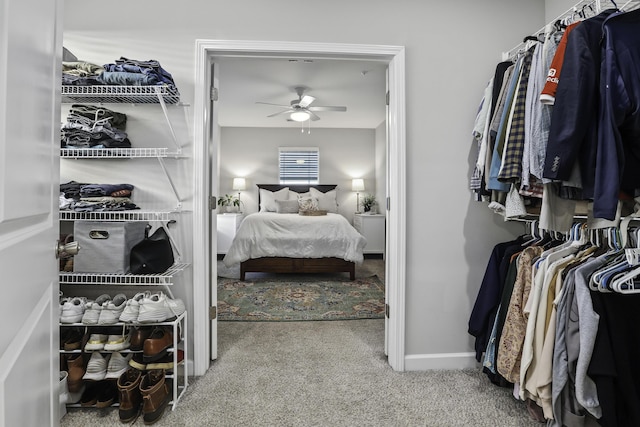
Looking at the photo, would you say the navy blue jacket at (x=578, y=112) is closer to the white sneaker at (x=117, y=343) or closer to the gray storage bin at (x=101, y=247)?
the gray storage bin at (x=101, y=247)

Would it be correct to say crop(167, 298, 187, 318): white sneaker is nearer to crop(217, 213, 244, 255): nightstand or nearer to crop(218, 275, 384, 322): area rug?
crop(218, 275, 384, 322): area rug

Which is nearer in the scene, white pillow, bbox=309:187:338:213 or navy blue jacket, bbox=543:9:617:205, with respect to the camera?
navy blue jacket, bbox=543:9:617:205

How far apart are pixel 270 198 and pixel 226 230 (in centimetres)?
99

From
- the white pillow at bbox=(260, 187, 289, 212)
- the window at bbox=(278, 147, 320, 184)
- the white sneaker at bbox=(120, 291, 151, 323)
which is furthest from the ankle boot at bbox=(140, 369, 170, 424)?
the window at bbox=(278, 147, 320, 184)

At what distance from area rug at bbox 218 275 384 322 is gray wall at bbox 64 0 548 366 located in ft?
3.50

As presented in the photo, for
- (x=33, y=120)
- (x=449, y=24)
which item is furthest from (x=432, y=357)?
(x=33, y=120)

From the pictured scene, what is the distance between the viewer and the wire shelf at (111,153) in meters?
1.86

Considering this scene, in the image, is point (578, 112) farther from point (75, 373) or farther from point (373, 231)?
point (373, 231)

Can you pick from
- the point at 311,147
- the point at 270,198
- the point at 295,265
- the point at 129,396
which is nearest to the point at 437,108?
the point at 129,396

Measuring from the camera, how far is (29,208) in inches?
27.7

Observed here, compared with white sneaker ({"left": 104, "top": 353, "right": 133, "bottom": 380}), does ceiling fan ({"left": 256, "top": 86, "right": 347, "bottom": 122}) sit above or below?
above

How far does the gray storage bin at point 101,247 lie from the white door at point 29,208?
951 mm

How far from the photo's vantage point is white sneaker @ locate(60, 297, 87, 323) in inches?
70.3

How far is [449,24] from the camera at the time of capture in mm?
2217
